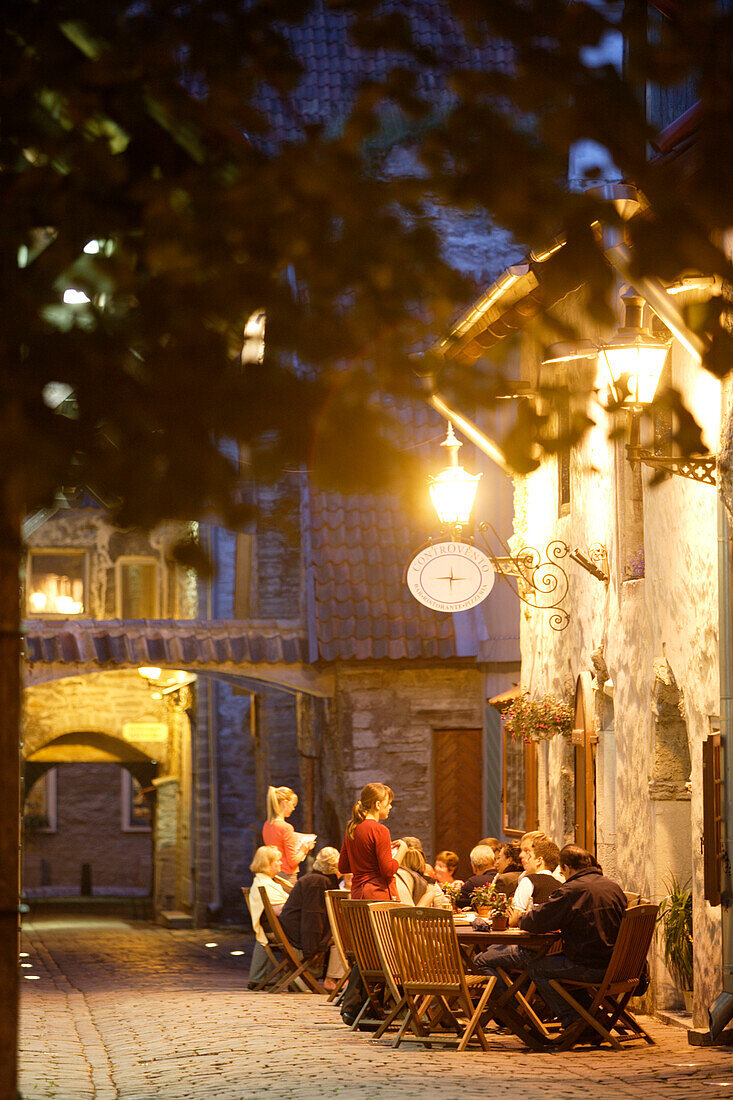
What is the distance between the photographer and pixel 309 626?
16406 mm

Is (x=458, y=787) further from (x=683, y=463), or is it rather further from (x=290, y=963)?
Answer: (x=683, y=463)

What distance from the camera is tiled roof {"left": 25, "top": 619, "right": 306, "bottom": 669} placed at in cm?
1623

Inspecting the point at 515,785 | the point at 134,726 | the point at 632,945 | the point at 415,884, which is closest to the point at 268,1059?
the point at 632,945

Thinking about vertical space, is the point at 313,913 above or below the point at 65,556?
below

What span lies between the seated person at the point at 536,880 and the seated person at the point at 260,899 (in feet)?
9.93

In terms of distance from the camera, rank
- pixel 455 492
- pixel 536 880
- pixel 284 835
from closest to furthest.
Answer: pixel 536 880, pixel 455 492, pixel 284 835

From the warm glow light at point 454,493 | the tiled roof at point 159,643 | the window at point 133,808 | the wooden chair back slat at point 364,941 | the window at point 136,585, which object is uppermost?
the window at point 136,585

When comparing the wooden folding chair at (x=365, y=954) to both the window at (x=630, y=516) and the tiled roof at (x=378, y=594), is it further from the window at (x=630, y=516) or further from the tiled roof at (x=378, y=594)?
the tiled roof at (x=378, y=594)

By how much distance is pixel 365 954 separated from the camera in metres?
9.63

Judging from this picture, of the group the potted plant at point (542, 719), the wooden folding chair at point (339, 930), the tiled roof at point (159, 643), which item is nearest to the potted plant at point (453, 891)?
the wooden folding chair at point (339, 930)

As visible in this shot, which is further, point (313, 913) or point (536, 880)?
point (313, 913)

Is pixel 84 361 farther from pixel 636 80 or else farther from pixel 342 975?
pixel 342 975

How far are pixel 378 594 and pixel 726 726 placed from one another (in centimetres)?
777

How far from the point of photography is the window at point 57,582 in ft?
88.5
